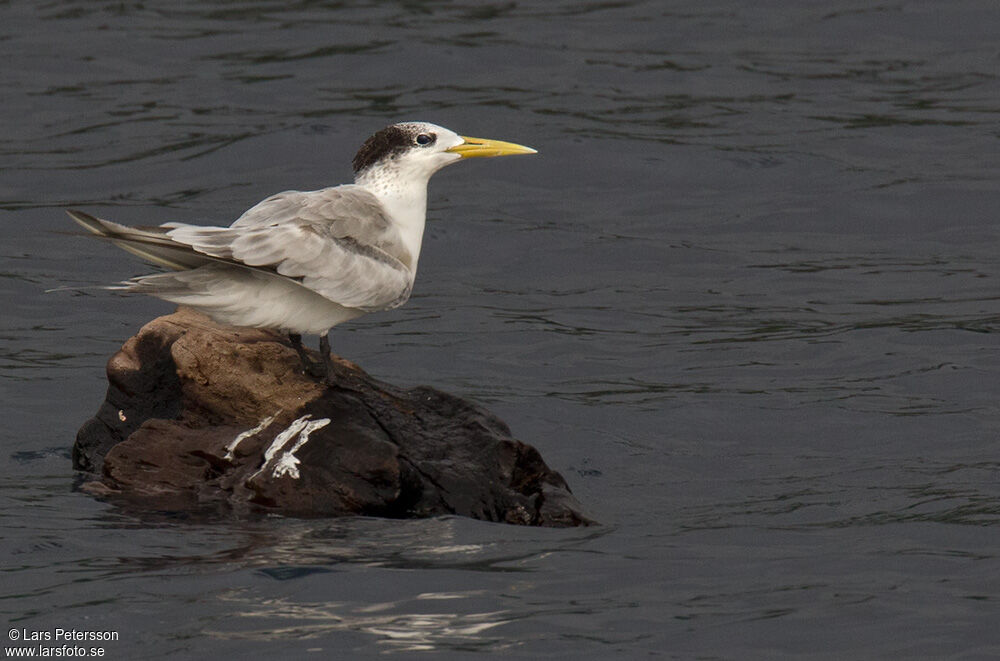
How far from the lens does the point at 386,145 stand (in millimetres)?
9812

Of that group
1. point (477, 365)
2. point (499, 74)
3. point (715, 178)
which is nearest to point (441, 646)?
point (477, 365)

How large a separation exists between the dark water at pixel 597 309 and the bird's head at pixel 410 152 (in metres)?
1.99

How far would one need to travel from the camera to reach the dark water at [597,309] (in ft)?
24.9

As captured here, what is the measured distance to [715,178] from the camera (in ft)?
53.0

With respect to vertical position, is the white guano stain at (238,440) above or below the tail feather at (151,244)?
below

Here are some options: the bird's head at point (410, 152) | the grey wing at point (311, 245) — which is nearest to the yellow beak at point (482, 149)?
the bird's head at point (410, 152)

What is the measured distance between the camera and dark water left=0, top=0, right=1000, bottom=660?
24.9 ft

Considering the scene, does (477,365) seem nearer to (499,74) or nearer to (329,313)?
(329,313)

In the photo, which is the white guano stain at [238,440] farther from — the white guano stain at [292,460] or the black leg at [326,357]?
the black leg at [326,357]

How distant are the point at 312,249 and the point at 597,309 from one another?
16.2 feet

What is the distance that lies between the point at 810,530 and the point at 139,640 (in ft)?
11.7

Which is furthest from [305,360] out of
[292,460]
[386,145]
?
[386,145]

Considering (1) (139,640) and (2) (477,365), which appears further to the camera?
(2) (477,365)

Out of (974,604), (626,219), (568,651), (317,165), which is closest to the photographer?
(568,651)
